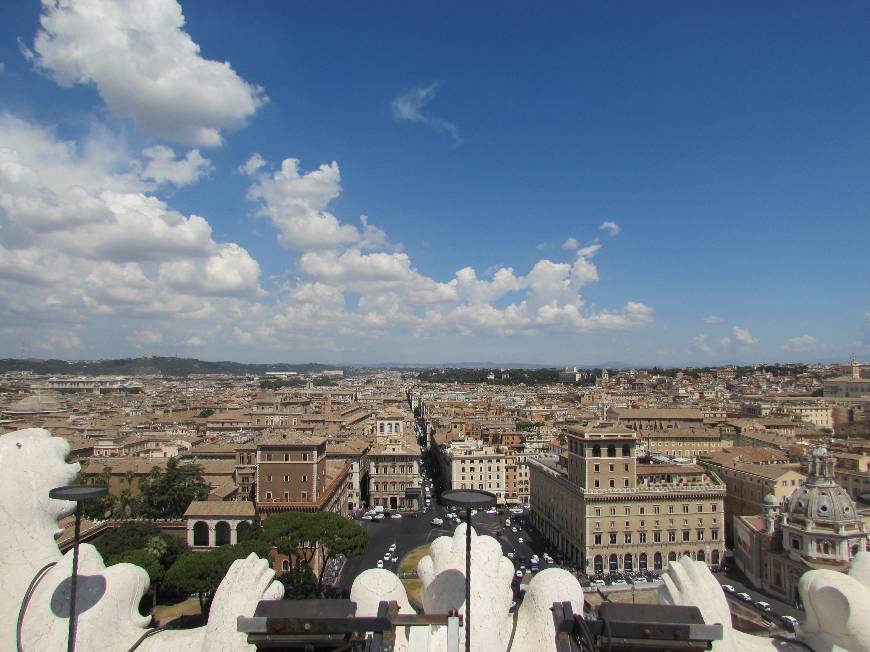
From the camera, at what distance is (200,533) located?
115 ft

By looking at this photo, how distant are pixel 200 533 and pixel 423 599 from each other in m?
32.8

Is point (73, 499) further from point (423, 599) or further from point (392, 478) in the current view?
point (392, 478)

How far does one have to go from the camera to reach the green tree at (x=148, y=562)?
26547mm

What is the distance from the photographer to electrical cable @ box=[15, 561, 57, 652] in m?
6.89

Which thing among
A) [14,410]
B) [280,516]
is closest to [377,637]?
[280,516]

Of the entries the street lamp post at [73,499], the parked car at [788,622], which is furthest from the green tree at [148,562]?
the parked car at [788,622]

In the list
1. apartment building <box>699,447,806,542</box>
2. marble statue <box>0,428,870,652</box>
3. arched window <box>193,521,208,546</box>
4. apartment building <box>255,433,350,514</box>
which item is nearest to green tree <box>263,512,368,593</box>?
arched window <box>193,521,208,546</box>

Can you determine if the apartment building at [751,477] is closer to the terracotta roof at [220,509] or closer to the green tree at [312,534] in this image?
the green tree at [312,534]

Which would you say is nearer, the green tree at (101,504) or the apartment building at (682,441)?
the green tree at (101,504)

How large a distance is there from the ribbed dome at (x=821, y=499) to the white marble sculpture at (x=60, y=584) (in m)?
34.0

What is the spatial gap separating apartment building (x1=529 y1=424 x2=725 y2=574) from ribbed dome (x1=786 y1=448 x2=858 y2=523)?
21.0 feet

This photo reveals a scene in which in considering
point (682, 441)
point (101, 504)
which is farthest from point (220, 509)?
point (682, 441)

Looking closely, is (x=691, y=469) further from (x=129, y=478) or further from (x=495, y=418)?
(x=495, y=418)

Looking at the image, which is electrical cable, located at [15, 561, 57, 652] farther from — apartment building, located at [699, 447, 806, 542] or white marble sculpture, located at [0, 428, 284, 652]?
apartment building, located at [699, 447, 806, 542]
